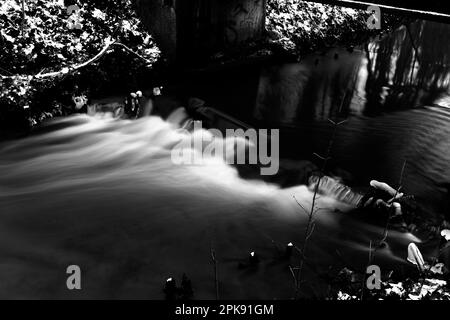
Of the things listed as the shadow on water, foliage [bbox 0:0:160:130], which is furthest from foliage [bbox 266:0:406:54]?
foliage [bbox 0:0:160:130]

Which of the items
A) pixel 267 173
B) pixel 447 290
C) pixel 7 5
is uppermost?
pixel 7 5

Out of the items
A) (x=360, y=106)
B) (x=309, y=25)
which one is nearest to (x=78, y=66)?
(x=360, y=106)

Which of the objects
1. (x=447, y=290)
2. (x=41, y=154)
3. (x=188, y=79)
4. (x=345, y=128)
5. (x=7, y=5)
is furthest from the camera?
(x=188, y=79)

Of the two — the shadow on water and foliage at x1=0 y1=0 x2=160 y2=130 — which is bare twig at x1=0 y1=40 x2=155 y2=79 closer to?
foliage at x1=0 y1=0 x2=160 y2=130

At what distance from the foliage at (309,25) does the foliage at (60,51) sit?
7.17m

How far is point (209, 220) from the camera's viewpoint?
720 cm

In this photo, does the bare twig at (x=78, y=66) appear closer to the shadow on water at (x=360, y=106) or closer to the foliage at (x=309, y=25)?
the shadow on water at (x=360, y=106)

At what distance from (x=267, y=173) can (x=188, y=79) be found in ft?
21.7

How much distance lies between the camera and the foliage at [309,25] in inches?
691

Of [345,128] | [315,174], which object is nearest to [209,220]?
[315,174]

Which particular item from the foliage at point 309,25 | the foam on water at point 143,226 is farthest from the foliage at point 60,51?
the foliage at point 309,25

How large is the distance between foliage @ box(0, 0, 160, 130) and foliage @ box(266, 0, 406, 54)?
23.5ft

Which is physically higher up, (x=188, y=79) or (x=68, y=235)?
(x=188, y=79)
